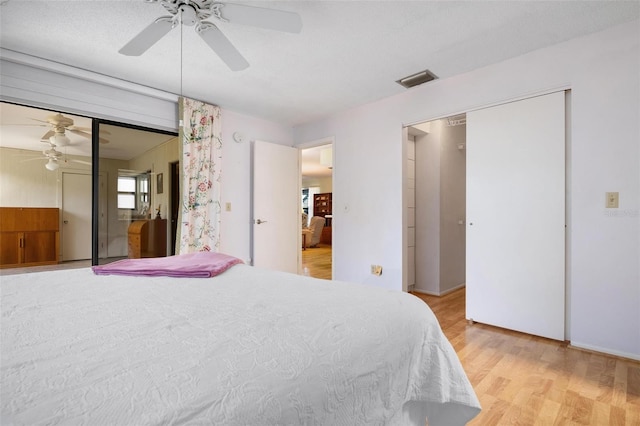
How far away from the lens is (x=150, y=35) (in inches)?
74.9

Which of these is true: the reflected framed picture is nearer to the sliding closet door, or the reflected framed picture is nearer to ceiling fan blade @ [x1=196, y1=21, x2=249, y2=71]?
ceiling fan blade @ [x1=196, y1=21, x2=249, y2=71]

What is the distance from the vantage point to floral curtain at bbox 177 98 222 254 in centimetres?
355

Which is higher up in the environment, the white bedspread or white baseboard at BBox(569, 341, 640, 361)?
the white bedspread

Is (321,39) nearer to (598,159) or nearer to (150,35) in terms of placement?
(150,35)

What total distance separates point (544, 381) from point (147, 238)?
404cm

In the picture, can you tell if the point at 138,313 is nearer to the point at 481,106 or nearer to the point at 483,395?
the point at 483,395

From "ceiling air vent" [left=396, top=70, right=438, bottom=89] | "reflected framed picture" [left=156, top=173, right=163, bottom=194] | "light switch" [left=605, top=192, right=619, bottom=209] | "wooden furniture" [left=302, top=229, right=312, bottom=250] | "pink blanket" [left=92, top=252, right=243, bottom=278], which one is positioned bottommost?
"wooden furniture" [left=302, top=229, right=312, bottom=250]

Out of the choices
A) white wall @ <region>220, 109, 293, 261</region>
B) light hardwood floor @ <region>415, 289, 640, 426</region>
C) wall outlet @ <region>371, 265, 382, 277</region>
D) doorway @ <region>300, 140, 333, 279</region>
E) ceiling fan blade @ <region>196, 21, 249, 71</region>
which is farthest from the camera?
doorway @ <region>300, 140, 333, 279</region>

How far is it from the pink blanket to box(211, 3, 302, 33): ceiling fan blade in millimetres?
1368

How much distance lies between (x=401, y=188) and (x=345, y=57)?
1.52 metres

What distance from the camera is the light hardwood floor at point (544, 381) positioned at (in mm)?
1591

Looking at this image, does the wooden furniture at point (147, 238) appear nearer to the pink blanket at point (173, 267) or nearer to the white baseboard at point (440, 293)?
the pink blanket at point (173, 267)

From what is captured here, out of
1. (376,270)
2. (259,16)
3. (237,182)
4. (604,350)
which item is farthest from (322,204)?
(259,16)

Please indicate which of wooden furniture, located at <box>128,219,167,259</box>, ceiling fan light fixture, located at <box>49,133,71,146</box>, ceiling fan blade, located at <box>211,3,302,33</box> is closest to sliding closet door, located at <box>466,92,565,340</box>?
ceiling fan blade, located at <box>211,3,302,33</box>
